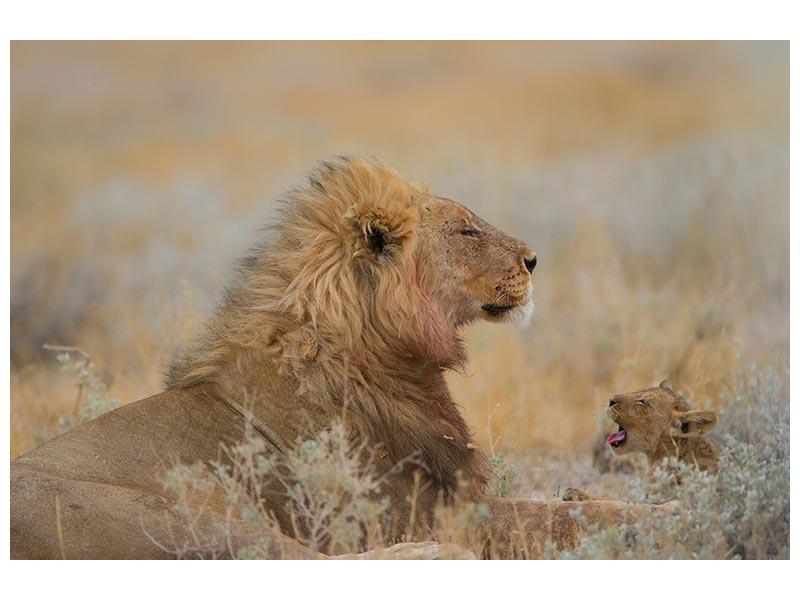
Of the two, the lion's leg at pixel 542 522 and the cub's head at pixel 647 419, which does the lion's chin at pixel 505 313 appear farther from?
the lion's leg at pixel 542 522

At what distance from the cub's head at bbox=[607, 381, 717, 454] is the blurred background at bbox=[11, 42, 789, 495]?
2.71 ft

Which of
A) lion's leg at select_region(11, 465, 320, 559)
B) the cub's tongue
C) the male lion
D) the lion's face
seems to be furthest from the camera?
the cub's tongue

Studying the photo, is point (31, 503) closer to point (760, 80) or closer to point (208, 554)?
point (208, 554)

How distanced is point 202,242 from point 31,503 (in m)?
8.94

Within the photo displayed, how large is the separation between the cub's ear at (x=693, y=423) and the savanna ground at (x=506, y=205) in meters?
0.24

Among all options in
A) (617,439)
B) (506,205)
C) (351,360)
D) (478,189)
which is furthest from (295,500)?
(478,189)

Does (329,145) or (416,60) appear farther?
(416,60)

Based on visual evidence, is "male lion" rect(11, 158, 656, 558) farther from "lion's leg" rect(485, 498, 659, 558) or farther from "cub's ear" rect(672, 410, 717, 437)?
"cub's ear" rect(672, 410, 717, 437)

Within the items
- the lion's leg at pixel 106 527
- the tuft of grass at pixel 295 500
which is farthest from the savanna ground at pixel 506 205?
the lion's leg at pixel 106 527

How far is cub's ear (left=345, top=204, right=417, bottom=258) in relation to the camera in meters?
4.52

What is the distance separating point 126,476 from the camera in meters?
A: 4.13

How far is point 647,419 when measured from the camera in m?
5.04

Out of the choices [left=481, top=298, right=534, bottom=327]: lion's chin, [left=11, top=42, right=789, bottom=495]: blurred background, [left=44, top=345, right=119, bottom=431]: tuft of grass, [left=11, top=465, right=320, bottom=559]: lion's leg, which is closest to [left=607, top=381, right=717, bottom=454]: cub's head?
[left=481, top=298, right=534, bottom=327]: lion's chin

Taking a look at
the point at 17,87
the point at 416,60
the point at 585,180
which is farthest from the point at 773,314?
the point at 416,60
